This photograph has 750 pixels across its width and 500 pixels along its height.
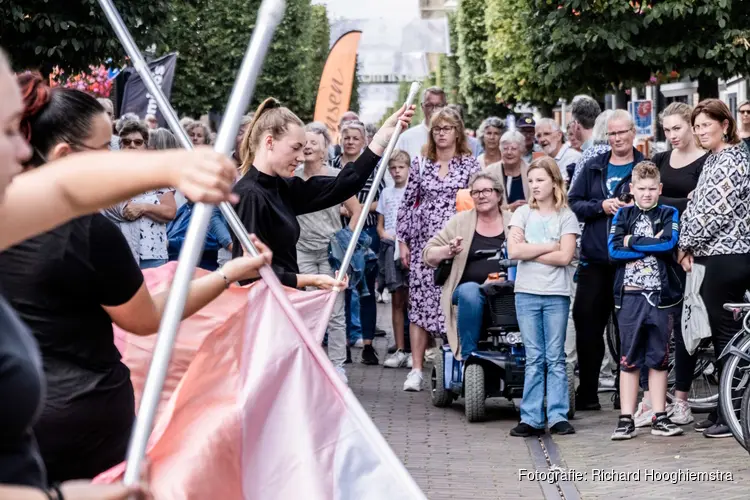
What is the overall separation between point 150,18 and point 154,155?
14497 mm

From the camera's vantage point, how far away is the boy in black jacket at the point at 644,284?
8672 millimetres

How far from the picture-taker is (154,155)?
2.21 m

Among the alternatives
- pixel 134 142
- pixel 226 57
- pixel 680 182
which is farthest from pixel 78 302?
pixel 226 57

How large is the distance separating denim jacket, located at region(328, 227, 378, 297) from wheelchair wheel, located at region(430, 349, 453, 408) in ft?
3.50

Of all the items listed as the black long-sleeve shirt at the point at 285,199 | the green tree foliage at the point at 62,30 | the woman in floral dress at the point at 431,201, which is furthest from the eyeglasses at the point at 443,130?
the green tree foliage at the point at 62,30

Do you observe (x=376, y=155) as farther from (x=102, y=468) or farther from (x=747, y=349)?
(x=102, y=468)

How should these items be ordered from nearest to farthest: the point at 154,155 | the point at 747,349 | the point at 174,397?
1. the point at 154,155
2. the point at 174,397
3. the point at 747,349

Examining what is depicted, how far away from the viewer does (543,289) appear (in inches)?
348

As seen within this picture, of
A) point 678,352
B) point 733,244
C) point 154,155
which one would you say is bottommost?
point 678,352

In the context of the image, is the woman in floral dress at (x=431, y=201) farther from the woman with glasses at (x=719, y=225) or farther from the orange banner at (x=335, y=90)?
the orange banner at (x=335, y=90)

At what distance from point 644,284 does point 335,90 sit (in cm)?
1860

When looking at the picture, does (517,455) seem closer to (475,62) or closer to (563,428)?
(563,428)

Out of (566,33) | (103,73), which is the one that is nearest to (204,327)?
(566,33)

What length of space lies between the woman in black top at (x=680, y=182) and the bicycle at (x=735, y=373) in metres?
0.76
